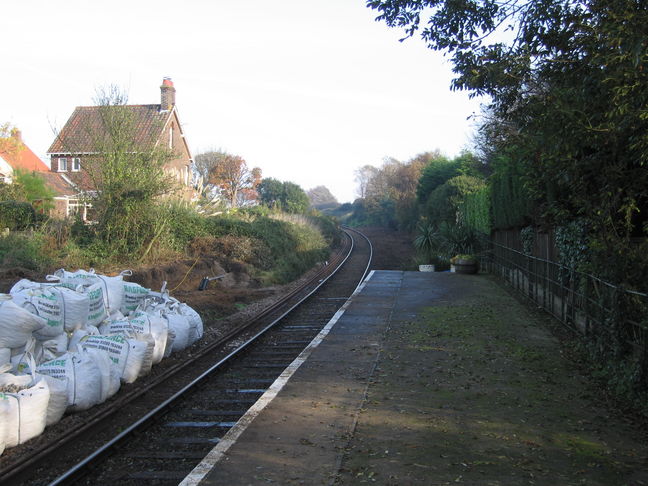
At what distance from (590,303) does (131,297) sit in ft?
23.1

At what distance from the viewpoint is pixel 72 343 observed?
746cm

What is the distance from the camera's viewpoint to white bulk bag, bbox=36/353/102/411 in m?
6.21

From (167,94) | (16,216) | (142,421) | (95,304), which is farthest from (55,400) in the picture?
(167,94)

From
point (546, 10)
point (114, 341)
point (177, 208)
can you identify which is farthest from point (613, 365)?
point (177, 208)

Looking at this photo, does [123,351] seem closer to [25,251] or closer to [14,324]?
[14,324]

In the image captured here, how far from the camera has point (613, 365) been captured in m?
6.81

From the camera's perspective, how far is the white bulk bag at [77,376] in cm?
621

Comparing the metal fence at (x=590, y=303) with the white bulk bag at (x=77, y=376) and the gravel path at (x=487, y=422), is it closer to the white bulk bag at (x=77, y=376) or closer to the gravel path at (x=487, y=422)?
the gravel path at (x=487, y=422)

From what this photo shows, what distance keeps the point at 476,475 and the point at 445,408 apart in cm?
165

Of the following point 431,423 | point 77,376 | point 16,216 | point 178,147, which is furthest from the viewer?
point 178,147

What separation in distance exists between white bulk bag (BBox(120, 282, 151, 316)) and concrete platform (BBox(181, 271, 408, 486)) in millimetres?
2910

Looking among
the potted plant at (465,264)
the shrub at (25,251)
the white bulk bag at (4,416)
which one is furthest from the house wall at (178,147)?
the white bulk bag at (4,416)

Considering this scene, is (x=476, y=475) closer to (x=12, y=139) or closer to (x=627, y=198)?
(x=627, y=198)

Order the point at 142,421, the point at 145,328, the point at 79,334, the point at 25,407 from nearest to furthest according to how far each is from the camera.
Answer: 1. the point at 25,407
2. the point at 142,421
3. the point at 79,334
4. the point at 145,328
